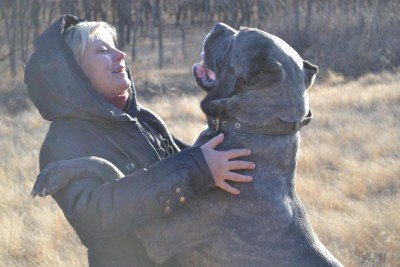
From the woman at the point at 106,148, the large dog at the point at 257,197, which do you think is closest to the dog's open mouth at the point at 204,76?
the large dog at the point at 257,197

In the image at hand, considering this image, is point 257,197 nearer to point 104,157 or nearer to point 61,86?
point 104,157

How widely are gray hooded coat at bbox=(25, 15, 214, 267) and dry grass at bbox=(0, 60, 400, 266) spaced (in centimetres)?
226

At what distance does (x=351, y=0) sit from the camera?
24359 mm

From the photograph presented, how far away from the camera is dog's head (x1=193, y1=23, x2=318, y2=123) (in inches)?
95.7

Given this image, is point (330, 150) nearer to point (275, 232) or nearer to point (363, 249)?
point (363, 249)

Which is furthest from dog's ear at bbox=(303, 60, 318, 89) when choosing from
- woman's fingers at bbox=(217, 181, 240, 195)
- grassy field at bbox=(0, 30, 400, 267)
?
grassy field at bbox=(0, 30, 400, 267)

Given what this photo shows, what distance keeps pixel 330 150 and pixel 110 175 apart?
5.46 metres

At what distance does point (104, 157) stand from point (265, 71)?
0.71 metres

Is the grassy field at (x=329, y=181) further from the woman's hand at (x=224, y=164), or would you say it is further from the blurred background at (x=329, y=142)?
the woman's hand at (x=224, y=164)

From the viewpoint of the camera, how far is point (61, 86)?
2357 mm

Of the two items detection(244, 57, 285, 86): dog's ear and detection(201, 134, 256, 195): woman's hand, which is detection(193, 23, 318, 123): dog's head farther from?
detection(201, 134, 256, 195): woman's hand

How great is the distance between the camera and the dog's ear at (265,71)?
7.91ft

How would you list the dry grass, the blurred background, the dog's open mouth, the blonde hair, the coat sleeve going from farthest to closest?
the blurred background → the dry grass → the dog's open mouth → the blonde hair → the coat sleeve

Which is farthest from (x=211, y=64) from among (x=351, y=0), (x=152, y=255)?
(x=351, y=0)
